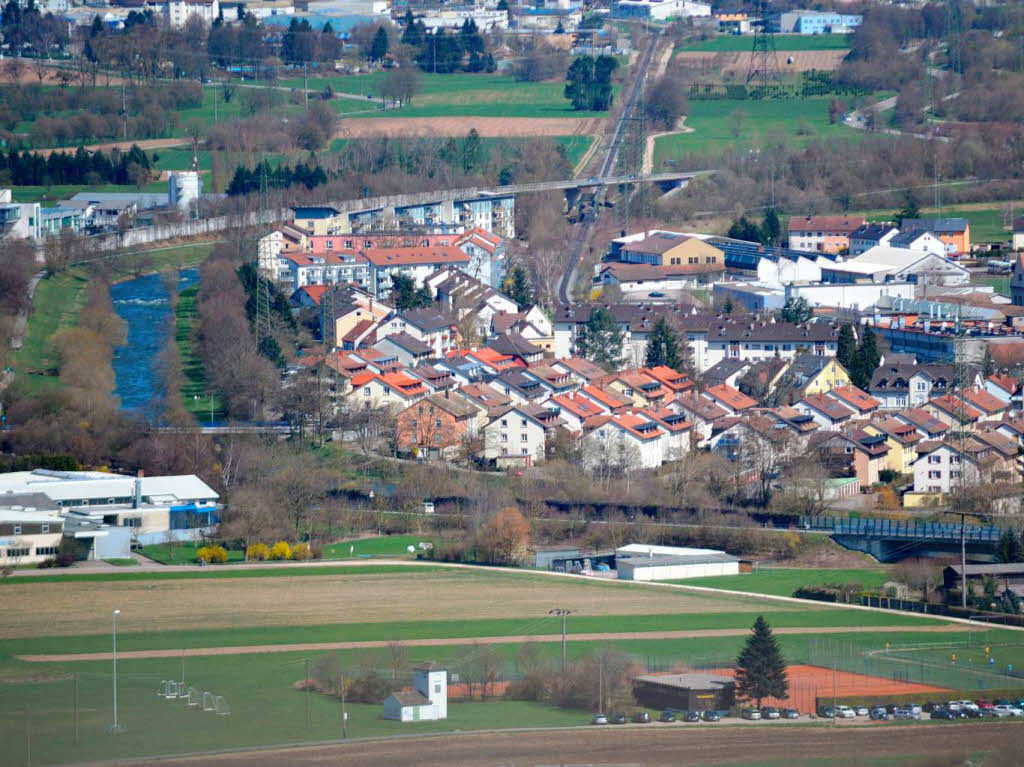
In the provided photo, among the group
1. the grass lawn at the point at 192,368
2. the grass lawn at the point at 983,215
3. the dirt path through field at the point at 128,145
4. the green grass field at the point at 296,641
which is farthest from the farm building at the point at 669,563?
the dirt path through field at the point at 128,145

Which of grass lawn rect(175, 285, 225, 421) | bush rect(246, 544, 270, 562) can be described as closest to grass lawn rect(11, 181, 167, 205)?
grass lawn rect(175, 285, 225, 421)

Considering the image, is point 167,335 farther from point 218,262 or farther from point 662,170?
point 662,170

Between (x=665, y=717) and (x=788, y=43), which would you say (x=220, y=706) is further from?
(x=788, y=43)

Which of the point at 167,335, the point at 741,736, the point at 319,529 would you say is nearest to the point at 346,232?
the point at 167,335

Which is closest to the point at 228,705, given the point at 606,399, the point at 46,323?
the point at 606,399

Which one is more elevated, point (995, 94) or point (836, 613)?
point (995, 94)

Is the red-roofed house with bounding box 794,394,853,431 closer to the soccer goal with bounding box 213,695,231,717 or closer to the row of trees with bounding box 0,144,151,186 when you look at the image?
the soccer goal with bounding box 213,695,231,717
